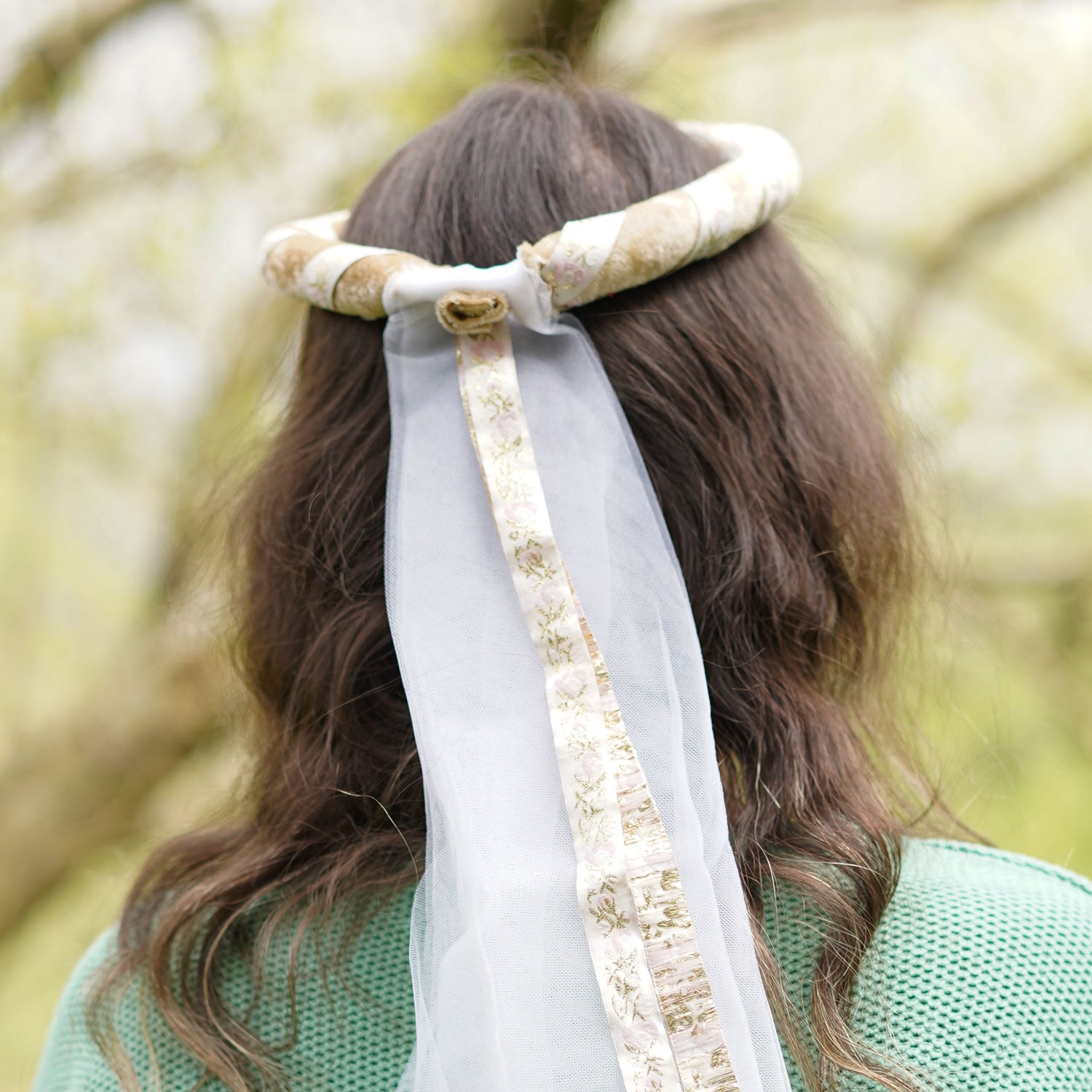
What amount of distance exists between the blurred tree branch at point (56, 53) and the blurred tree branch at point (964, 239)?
2.20m

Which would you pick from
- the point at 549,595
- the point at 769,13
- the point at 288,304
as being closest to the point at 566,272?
the point at 549,595

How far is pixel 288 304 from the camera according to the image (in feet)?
9.66

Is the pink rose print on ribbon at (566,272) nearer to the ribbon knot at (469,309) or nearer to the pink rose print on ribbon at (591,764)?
the ribbon knot at (469,309)

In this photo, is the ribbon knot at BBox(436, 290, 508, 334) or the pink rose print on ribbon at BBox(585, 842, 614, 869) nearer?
the pink rose print on ribbon at BBox(585, 842, 614, 869)

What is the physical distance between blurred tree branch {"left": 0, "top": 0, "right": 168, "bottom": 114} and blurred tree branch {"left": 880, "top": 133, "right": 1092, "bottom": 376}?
2197mm

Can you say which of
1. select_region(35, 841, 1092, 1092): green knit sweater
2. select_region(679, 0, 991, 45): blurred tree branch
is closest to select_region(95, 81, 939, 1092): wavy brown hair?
select_region(35, 841, 1092, 1092): green knit sweater

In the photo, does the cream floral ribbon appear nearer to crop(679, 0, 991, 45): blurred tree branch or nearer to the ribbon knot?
the ribbon knot

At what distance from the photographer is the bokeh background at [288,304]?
2.76 metres

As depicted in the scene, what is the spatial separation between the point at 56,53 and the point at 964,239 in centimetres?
248

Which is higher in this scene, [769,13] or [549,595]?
[769,13]

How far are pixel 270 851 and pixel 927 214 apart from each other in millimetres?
2991

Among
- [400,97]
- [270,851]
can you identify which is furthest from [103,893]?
[270,851]

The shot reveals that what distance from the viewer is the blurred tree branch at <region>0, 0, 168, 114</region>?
261 centimetres

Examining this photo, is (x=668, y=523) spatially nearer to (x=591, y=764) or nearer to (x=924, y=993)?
(x=591, y=764)
